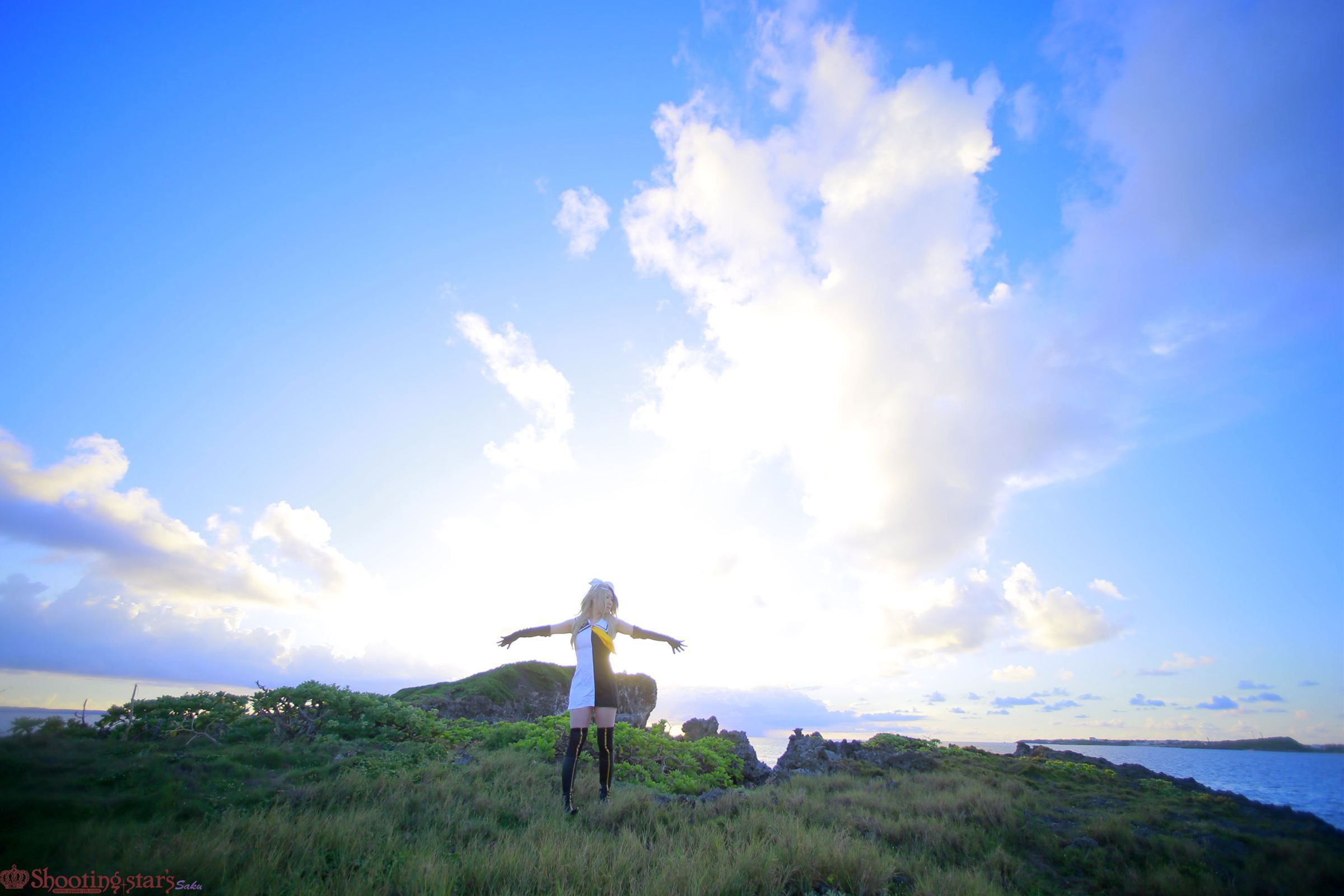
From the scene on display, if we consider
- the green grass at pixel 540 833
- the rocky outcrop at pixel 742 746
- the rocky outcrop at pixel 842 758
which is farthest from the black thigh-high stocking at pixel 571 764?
the rocky outcrop at pixel 842 758

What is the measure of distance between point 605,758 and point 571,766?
618 mm

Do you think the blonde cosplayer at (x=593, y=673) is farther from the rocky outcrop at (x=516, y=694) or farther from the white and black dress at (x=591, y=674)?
the rocky outcrop at (x=516, y=694)

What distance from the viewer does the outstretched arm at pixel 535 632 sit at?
7195mm

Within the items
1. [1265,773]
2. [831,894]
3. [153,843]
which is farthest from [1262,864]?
[1265,773]

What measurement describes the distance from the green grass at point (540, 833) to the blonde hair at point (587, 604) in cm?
198

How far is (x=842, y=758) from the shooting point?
49.6 feet

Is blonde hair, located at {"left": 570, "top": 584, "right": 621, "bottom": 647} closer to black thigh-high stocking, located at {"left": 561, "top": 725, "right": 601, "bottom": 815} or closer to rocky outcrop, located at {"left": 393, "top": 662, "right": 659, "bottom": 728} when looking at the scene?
black thigh-high stocking, located at {"left": 561, "top": 725, "right": 601, "bottom": 815}

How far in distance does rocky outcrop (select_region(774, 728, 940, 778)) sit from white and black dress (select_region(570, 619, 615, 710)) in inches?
323

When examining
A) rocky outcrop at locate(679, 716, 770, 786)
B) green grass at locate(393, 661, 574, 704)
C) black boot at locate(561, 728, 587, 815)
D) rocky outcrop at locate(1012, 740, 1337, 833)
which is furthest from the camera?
green grass at locate(393, 661, 574, 704)

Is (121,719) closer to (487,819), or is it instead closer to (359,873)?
(487,819)

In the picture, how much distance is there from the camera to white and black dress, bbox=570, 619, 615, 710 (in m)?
6.73

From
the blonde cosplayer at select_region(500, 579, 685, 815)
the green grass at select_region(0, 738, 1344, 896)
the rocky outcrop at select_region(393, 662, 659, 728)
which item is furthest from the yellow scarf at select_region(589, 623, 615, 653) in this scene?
the rocky outcrop at select_region(393, 662, 659, 728)

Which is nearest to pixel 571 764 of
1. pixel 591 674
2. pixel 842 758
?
pixel 591 674

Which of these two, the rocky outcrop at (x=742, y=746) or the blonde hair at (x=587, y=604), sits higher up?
the blonde hair at (x=587, y=604)
